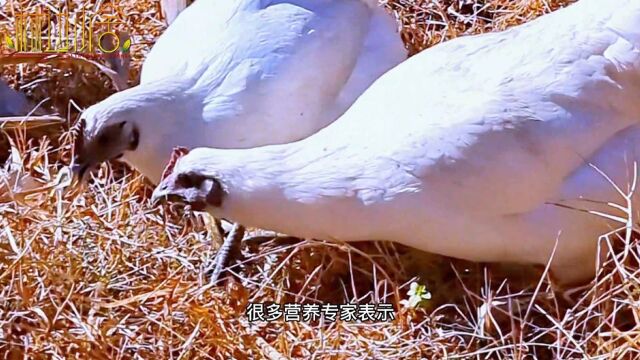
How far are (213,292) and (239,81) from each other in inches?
16.5

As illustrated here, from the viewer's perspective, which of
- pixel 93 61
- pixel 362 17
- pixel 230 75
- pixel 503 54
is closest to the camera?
pixel 503 54

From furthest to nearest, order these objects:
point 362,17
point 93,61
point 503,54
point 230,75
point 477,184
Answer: point 93,61 → point 362,17 → point 230,75 → point 503,54 → point 477,184

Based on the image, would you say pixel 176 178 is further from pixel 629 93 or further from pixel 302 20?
pixel 629 93

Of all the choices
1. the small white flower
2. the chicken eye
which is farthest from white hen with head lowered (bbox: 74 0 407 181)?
the small white flower

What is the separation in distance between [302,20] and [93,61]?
0.61 meters

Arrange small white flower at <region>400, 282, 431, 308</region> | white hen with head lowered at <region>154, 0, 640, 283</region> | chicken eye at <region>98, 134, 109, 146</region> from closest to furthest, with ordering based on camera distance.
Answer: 1. white hen with head lowered at <region>154, 0, 640, 283</region>
2. small white flower at <region>400, 282, 431, 308</region>
3. chicken eye at <region>98, 134, 109, 146</region>

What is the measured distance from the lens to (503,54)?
6.29ft

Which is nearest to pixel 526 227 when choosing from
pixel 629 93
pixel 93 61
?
pixel 629 93

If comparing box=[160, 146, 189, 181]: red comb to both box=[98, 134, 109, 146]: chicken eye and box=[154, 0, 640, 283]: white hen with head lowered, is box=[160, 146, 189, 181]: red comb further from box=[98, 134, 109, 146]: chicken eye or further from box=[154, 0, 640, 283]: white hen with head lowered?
box=[98, 134, 109, 146]: chicken eye

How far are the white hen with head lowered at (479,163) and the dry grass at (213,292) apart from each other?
0.11 m

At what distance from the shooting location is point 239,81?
213 cm

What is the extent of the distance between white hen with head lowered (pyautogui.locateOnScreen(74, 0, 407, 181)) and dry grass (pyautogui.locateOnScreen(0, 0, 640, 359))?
0.48 feet

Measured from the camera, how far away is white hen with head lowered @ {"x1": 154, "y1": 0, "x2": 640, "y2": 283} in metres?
1.80

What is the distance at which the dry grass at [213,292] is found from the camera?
1805 mm
